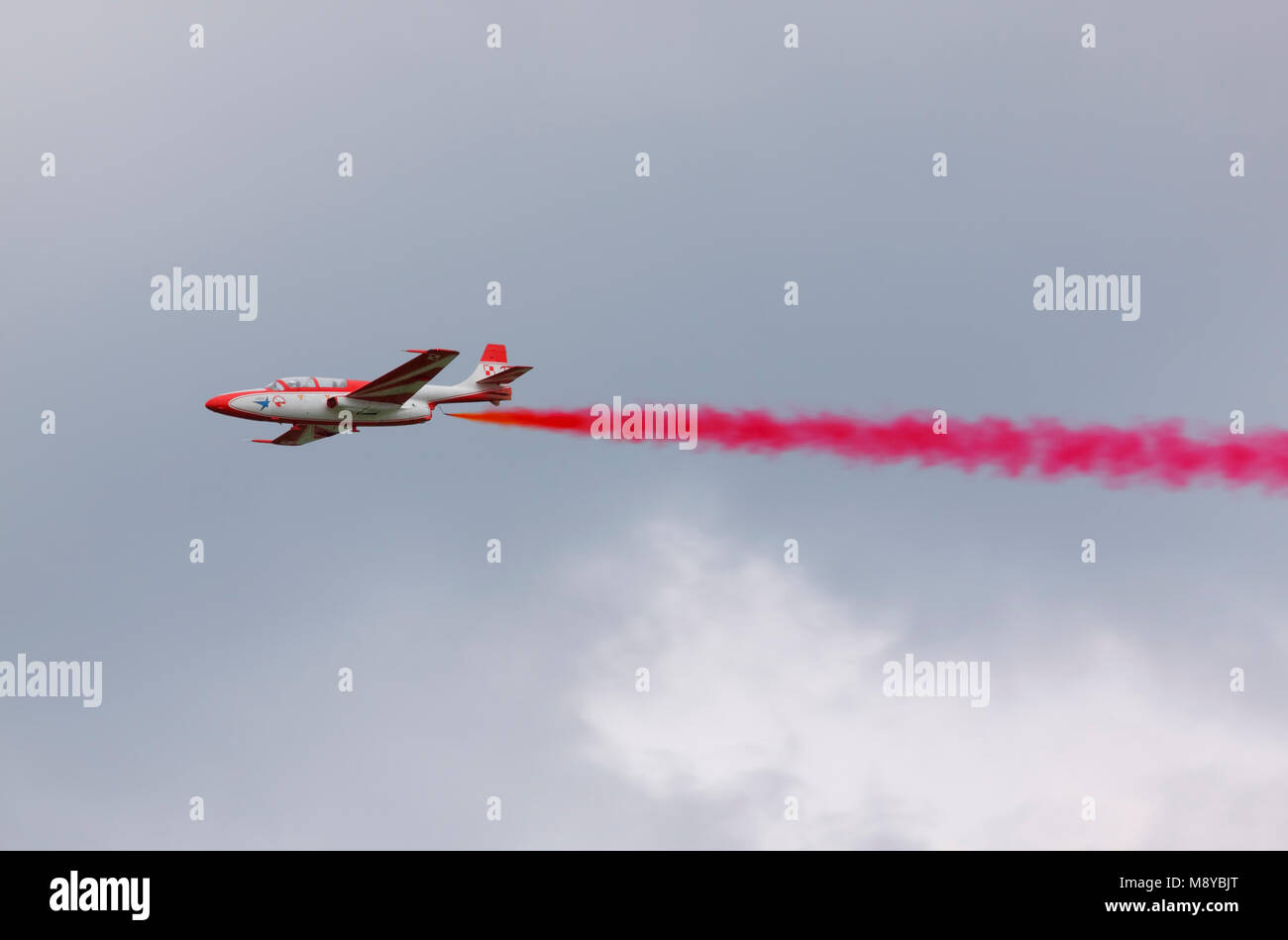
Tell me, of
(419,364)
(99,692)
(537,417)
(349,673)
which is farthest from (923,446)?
(99,692)

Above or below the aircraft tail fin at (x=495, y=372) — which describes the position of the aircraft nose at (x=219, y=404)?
below

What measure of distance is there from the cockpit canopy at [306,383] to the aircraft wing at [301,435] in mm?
2805

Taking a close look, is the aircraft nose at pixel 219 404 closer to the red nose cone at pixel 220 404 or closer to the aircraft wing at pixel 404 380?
the red nose cone at pixel 220 404

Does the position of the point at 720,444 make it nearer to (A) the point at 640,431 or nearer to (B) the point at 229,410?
(A) the point at 640,431

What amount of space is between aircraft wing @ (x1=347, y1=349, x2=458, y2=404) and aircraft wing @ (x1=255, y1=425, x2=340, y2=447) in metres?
3.56

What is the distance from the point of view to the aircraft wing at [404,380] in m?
63.6

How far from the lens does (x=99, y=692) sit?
68.8 metres

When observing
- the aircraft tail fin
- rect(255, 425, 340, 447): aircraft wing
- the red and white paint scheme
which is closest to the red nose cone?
the red and white paint scheme

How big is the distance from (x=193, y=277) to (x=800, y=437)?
1077 inches

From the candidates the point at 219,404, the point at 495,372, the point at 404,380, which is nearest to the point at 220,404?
the point at 219,404

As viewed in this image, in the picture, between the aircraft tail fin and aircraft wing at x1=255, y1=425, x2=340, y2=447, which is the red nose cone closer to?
aircraft wing at x1=255, y1=425, x2=340, y2=447

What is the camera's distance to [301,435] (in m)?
67.9

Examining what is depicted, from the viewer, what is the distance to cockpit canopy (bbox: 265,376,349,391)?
64.6 meters

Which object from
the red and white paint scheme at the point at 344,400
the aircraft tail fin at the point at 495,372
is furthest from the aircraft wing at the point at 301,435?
the aircraft tail fin at the point at 495,372
